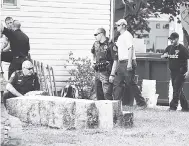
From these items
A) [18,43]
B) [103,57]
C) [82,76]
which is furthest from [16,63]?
[82,76]

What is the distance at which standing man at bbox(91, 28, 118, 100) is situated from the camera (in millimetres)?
13617

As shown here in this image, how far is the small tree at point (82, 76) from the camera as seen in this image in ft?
58.0

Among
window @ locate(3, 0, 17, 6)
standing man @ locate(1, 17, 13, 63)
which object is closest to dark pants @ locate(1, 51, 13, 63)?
standing man @ locate(1, 17, 13, 63)

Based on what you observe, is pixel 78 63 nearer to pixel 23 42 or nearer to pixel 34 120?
pixel 23 42

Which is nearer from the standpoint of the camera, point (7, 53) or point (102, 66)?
point (102, 66)

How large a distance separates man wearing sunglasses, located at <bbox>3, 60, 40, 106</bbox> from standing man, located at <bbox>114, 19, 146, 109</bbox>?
254cm

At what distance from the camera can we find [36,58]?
58.6 feet

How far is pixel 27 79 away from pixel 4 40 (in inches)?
83.4

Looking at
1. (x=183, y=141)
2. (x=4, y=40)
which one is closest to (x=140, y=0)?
(x=4, y=40)

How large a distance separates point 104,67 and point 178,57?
2.63 metres

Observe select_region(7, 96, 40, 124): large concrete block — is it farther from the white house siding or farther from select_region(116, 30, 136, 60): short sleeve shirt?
the white house siding

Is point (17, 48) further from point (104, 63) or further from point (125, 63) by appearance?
point (125, 63)

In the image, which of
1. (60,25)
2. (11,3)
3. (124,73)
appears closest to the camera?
(124,73)

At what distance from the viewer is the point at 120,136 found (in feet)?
36.5
